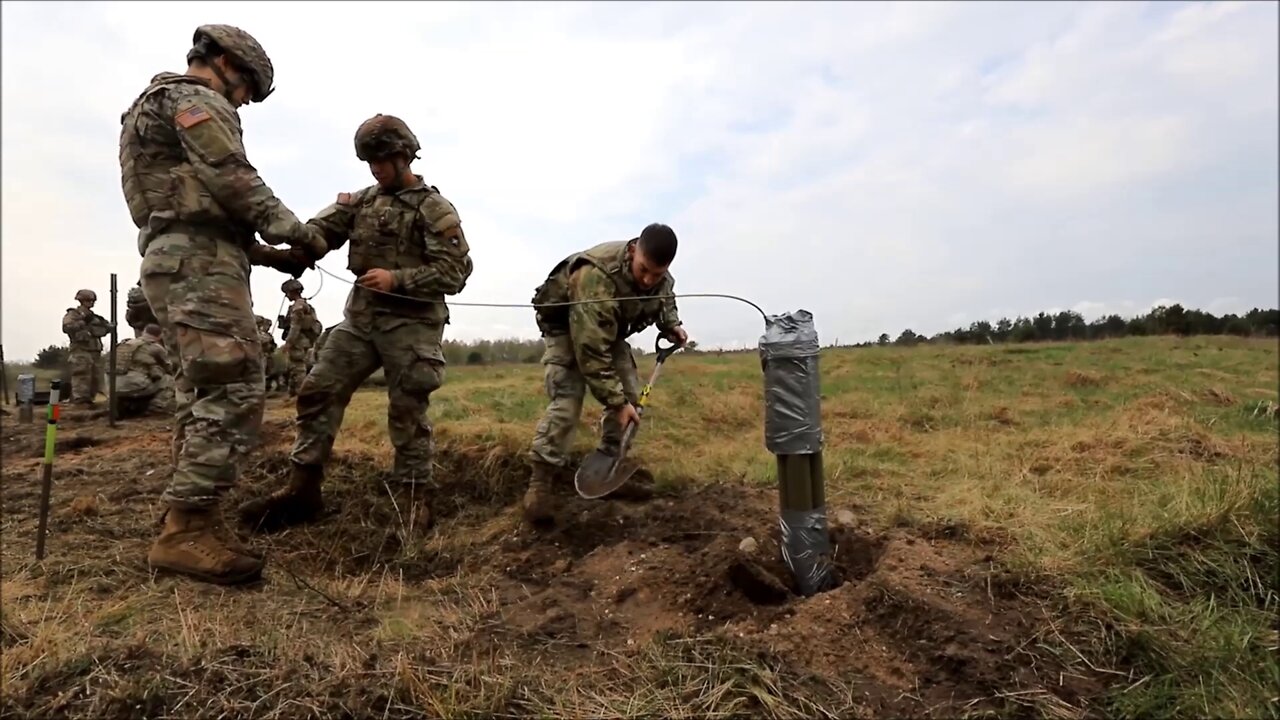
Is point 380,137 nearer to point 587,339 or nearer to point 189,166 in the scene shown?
point 189,166

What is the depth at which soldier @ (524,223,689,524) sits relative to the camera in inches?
152

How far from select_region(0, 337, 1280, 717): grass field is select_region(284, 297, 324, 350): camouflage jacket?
7381mm

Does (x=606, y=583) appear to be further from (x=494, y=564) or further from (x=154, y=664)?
(x=154, y=664)

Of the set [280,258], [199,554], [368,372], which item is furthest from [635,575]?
[280,258]

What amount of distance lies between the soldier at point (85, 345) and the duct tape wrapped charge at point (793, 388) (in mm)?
12071

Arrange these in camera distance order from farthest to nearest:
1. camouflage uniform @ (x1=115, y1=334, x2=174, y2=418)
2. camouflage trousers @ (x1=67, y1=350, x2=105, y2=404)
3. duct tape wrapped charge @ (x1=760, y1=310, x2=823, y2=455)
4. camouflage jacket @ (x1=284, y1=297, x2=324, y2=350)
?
camouflage jacket @ (x1=284, y1=297, x2=324, y2=350), camouflage trousers @ (x1=67, y1=350, x2=105, y2=404), camouflage uniform @ (x1=115, y1=334, x2=174, y2=418), duct tape wrapped charge @ (x1=760, y1=310, x2=823, y2=455)

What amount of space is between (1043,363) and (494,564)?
421 inches

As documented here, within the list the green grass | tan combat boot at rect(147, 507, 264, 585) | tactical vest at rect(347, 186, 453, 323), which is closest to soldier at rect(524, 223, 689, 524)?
tactical vest at rect(347, 186, 453, 323)

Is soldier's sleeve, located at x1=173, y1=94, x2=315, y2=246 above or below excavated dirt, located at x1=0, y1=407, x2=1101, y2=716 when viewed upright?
above

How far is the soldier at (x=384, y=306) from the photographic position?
12.8 ft

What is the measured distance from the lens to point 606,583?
3.15 meters

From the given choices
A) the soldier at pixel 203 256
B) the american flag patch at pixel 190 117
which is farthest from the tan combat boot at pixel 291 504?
the american flag patch at pixel 190 117

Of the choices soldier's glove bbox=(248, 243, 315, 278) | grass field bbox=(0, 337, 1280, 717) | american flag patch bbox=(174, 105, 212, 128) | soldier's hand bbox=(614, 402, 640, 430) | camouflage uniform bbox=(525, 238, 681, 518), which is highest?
american flag patch bbox=(174, 105, 212, 128)

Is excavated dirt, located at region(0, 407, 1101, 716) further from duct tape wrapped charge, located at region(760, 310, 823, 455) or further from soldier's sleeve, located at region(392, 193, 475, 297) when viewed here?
soldier's sleeve, located at region(392, 193, 475, 297)
